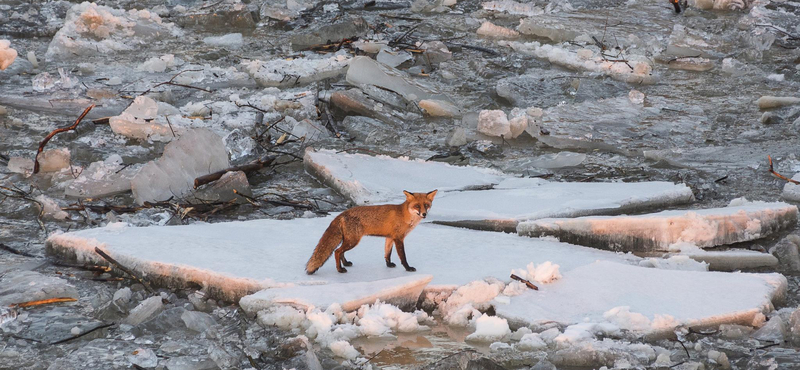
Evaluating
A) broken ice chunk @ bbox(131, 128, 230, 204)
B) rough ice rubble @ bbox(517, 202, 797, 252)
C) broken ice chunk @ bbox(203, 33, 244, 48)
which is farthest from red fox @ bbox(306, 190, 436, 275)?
broken ice chunk @ bbox(203, 33, 244, 48)

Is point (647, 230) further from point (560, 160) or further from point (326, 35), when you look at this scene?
point (326, 35)

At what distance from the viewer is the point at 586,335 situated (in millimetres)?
3141

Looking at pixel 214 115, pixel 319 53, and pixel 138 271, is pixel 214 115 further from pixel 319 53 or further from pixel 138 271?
→ pixel 138 271

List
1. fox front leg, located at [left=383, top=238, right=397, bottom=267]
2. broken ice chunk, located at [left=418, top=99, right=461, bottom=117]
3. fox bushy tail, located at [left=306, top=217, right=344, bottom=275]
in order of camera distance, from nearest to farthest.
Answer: fox bushy tail, located at [left=306, top=217, right=344, bottom=275]
fox front leg, located at [left=383, top=238, right=397, bottom=267]
broken ice chunk, located at [left=418, top=99, right=461, bottom=117]

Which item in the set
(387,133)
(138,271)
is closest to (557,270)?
(138,271)

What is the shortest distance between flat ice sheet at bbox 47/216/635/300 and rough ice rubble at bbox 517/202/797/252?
0.09 m

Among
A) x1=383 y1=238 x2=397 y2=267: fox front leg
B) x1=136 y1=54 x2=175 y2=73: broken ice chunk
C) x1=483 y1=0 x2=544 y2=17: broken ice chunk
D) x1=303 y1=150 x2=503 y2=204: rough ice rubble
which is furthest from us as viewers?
x1=483 y1=0 x2=544 y2=17: broken ice chunk

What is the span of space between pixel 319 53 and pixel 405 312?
5484mm

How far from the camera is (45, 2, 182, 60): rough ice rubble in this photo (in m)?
8.24

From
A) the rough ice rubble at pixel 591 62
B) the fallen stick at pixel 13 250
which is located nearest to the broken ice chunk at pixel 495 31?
the rough ice rubble at pixel 591 62

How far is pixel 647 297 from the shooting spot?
3.43 metres

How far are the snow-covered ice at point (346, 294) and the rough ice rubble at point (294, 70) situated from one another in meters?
4.35

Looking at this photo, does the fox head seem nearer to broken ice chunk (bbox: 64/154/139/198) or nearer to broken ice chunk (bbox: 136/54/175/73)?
broken ice chunk (bbox: 64/154/139/198)

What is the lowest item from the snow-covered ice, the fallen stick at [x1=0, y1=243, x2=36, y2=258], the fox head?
the fallen stick at [x1=0, y1=243, x2=36, y2=258]
